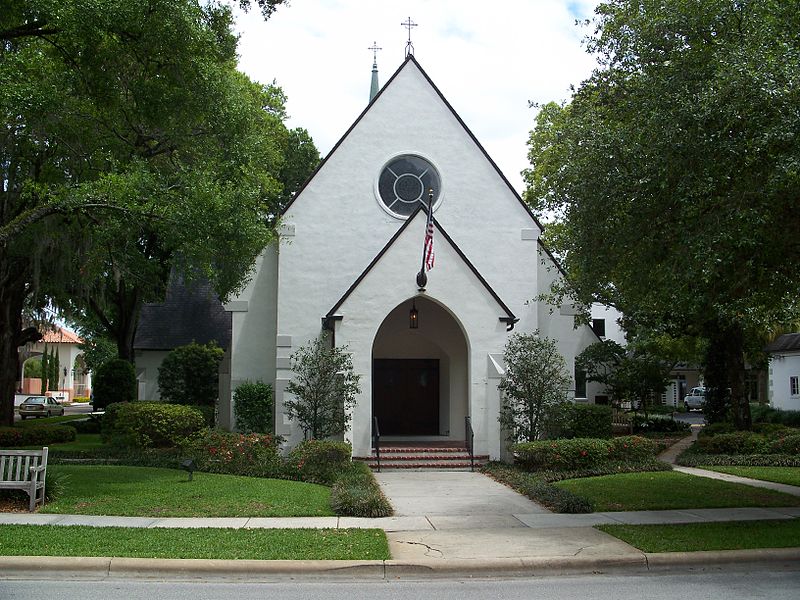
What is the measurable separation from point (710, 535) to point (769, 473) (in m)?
7.67

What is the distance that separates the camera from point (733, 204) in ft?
35.8

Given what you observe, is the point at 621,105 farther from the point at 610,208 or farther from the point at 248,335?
the point at 248,335

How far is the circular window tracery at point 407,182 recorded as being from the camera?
73.8ft

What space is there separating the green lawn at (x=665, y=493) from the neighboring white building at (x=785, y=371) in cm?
2357

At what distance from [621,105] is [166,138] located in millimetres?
11766

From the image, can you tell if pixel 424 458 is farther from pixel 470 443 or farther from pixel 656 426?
pixel 656 426

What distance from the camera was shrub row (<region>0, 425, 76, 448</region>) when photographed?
21125mm

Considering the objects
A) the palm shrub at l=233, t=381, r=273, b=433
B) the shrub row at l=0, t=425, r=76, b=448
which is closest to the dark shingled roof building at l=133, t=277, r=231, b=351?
the shrub row at l=0, t=425, r=76, b=448

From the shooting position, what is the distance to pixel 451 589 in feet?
28.6

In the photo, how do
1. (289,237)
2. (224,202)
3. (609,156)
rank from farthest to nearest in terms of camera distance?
(289,237), (224,202), (609,156)

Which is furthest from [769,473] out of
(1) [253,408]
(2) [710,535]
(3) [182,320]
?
(3) [182,320]

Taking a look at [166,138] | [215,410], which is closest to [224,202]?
[166,138]

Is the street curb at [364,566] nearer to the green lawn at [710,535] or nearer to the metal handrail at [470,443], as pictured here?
the green lawn at [710,535]

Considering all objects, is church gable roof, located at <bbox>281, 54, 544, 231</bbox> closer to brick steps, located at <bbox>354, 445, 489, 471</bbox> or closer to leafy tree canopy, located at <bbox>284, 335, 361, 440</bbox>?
leafy tree canopy, located at <bbox>284, 335, 361, 440</bbox>
